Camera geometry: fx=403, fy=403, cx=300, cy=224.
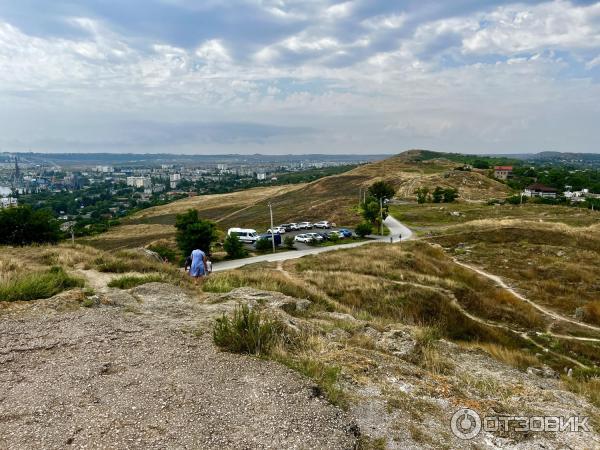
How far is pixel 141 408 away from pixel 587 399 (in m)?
8.73

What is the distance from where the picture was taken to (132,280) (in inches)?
545

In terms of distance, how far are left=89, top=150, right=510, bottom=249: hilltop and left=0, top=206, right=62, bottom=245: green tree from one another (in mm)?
30589

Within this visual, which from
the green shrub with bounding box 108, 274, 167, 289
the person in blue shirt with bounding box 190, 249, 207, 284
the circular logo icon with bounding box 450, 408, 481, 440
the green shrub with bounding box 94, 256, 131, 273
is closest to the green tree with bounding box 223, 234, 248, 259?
the green shrub with bounding box 94, 256, 131, 273

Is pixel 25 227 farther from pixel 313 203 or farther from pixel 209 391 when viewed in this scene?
pixel 313 203

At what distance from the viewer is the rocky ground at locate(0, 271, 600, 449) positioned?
5141 millimetres

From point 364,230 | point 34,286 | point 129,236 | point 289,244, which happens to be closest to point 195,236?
point 289,244

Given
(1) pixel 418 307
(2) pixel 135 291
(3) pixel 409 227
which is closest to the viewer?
(2) pixel 135 291

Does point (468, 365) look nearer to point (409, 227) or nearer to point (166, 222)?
point (409, 227)

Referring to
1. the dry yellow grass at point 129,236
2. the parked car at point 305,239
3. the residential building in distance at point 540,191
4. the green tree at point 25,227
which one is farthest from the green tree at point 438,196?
the green tree at point 25,227

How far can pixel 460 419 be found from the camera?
637 cm

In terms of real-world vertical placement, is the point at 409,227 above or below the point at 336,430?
below

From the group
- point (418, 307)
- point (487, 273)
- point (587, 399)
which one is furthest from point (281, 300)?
point (487, 273)

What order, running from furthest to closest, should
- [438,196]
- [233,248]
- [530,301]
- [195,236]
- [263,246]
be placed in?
1. [438,196]
2. [263,246]
3. [233,248]
4. [195,236]
5. [530,301]

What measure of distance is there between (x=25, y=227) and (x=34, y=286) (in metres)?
30.7
